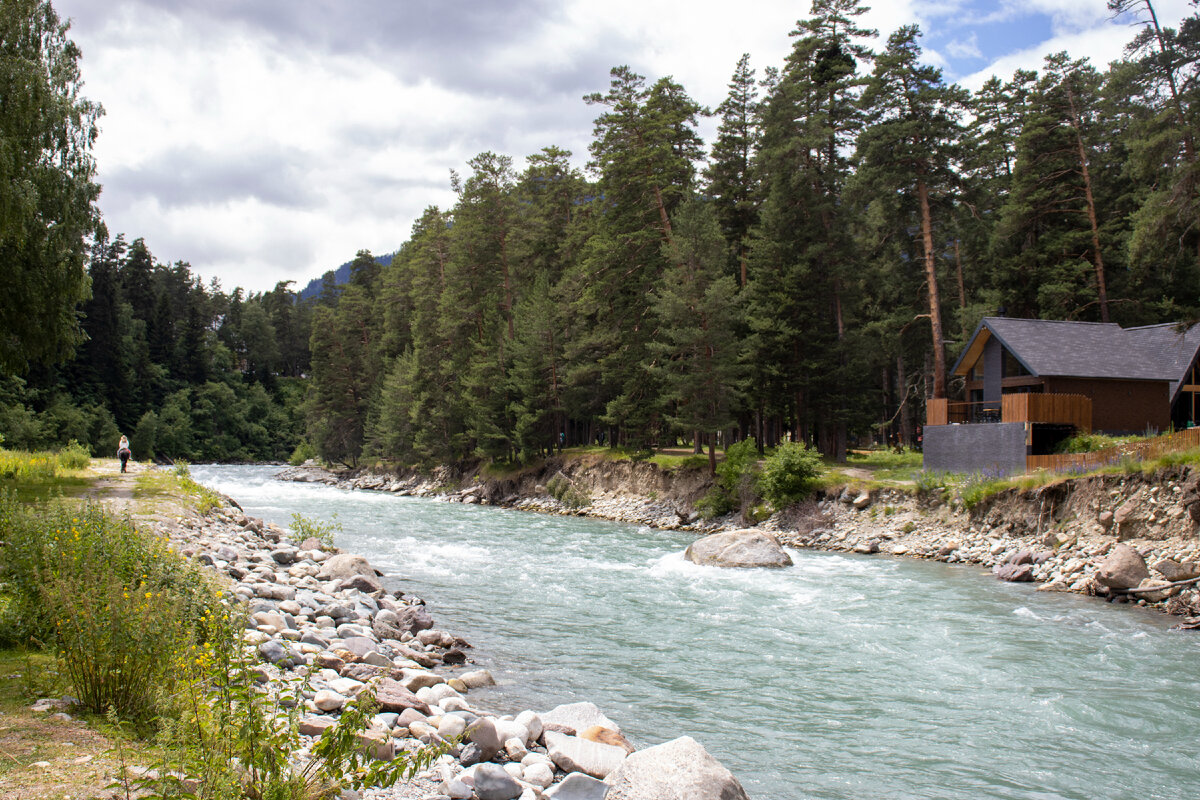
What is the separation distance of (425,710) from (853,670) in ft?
21.6

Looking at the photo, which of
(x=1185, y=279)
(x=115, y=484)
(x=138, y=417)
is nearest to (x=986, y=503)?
(x=1185, y=279)

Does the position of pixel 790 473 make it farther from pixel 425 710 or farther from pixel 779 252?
pixel 425 710

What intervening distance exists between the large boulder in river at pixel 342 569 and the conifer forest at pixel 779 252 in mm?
10073

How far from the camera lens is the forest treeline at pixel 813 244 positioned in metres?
32.8

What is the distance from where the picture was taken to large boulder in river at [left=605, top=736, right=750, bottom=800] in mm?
→ 5750

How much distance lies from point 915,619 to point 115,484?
78.1 ft

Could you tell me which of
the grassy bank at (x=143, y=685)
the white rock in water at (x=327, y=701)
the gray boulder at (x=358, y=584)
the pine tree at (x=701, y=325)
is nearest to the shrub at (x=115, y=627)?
the grassy bank at (x=143, y=685)

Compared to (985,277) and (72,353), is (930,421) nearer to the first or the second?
(985,277)

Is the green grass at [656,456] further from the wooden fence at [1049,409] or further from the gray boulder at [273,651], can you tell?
the gray boulder at [273,651]

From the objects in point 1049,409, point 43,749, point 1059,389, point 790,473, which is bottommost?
point 43,749

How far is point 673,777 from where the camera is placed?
5848 mm

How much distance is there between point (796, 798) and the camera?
694 centimetres

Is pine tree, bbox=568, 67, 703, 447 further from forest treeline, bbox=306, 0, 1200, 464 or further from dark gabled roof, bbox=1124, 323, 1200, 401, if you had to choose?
dark gabled roof, bbox=1124, 323, 1200, 401

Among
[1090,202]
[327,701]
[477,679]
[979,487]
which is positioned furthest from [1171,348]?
[327,701]
